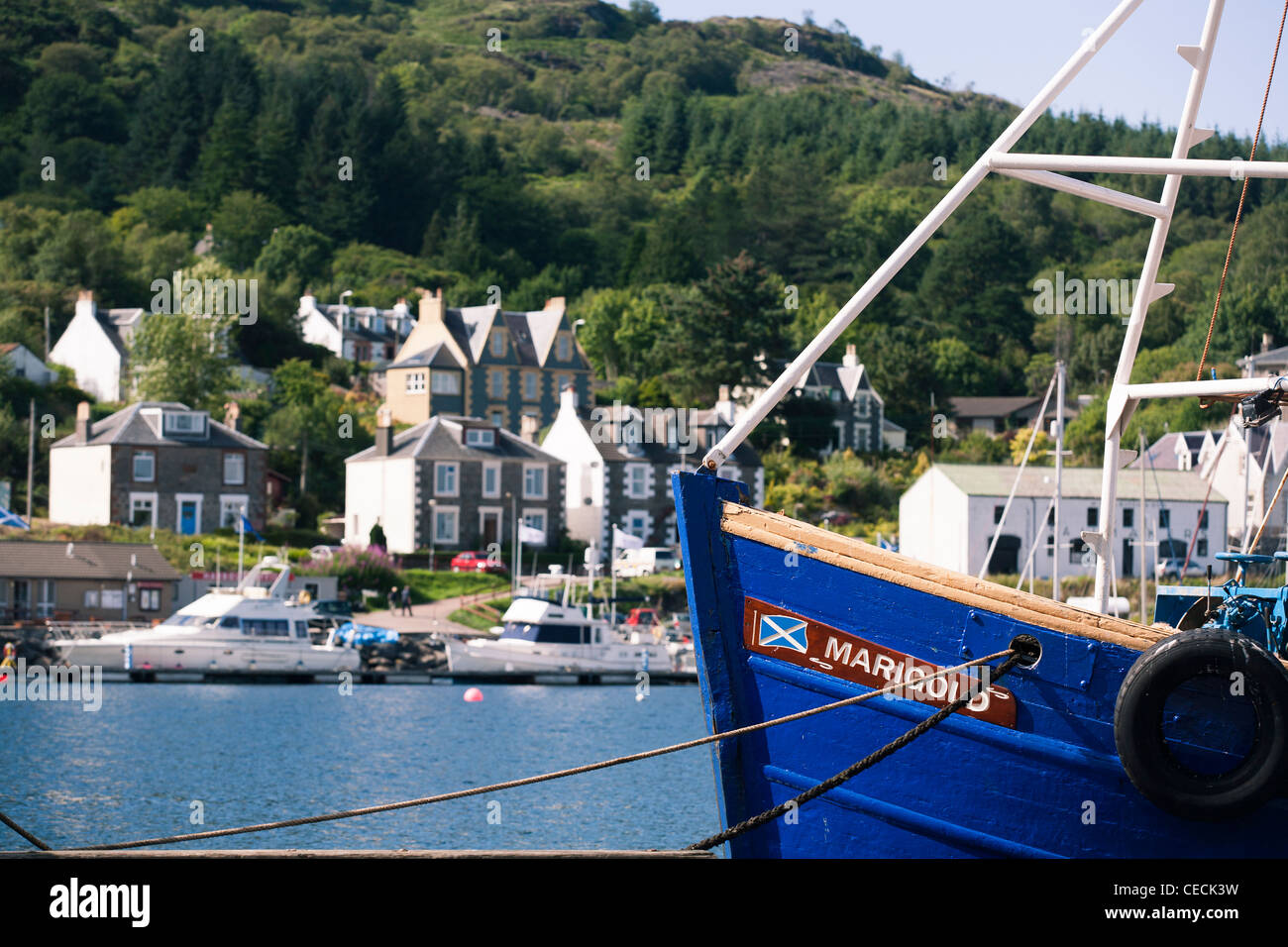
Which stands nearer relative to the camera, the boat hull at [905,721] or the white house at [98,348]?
the boat hull at [905,721]

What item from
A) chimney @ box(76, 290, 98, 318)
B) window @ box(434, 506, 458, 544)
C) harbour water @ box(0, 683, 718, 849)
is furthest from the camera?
chimney @ box(76, 290, 98, 318)

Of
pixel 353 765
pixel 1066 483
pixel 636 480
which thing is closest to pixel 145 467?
pixel 636 480

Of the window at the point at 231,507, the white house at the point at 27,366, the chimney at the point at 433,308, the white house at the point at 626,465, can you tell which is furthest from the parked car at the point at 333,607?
the chimney at the point at 433,308

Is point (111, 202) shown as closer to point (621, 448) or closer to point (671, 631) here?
point (621, 448)

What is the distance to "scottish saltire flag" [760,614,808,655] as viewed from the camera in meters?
11.2

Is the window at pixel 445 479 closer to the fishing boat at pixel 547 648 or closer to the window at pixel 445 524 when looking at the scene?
the window at pixel 445 524

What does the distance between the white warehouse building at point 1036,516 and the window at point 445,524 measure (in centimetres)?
2031

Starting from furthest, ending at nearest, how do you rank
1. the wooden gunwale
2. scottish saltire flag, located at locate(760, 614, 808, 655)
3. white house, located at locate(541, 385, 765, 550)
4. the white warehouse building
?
white house, located at locate(541, 385, 765, 550)
the white warehouse building
scottish saltire flag, located at locate(760, 614, 808, 655)
the wooden gunwale

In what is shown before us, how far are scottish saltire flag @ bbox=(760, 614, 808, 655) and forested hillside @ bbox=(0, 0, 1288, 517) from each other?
268 ft

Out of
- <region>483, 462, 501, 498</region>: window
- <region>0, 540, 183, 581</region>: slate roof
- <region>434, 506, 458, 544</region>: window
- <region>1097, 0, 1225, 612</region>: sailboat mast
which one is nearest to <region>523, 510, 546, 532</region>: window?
<region>483, 462, 501, 498</region>: window

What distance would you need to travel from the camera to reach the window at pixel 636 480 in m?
79.1

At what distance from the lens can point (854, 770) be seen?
34.9 ft

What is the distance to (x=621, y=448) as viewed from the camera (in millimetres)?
79688

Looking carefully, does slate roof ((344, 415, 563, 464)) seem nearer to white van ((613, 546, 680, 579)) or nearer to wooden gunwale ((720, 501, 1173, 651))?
white van ((613, 546, 680, 579))
